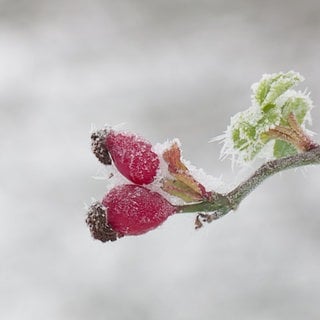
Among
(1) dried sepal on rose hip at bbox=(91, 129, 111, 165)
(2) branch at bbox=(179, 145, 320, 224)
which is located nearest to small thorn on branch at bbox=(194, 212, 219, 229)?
(2) branch at bbox=(179, 145, 320, 224)

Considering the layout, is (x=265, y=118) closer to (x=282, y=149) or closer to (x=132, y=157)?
(x=282, y=149)

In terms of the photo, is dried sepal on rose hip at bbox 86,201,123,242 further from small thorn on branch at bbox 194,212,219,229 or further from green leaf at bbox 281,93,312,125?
green leaf at bbox 281,93,312,125

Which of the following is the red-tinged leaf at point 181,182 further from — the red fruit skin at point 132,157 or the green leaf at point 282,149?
the green leaf at point 282,149

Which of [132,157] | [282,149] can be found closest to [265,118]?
[282,149]
